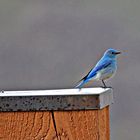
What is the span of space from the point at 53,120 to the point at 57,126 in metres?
0.02

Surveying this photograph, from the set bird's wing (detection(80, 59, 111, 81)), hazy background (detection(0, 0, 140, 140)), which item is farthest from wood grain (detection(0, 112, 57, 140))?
hazy background (detection(0, 0, 140, 140))

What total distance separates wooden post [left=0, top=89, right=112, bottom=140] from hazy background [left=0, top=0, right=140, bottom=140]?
22.7 feet

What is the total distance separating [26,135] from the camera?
2391 mm

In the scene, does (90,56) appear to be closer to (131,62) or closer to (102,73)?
(131,62)

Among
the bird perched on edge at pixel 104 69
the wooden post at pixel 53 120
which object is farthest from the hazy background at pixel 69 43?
the wooden post at pixel 53 120

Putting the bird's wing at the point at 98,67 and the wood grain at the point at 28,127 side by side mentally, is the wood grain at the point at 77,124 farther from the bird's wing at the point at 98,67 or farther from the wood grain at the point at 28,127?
the bird's wing at the point at 98,67

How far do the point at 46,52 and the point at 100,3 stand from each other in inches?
82.5

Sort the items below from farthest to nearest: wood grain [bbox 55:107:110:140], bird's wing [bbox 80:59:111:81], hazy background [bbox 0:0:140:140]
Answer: hazy background [bbox 0:0:140:140] < bird's wing [bbox 80:59:111:81] < wood grain [bbox 55:107:110:140]

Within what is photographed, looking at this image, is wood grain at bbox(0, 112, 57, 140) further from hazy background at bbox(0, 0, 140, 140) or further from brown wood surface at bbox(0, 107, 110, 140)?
hazy background at bbox(0, 0, 140, 140)

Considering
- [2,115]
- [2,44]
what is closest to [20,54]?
[2,44]

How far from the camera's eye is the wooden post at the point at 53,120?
93.6 inches

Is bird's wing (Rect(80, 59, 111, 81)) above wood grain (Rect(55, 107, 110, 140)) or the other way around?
above

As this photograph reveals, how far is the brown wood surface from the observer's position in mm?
2375

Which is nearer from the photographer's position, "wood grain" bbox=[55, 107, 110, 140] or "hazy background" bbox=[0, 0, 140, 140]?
"wood grain" bbox=[55, 107, 110, 140]
